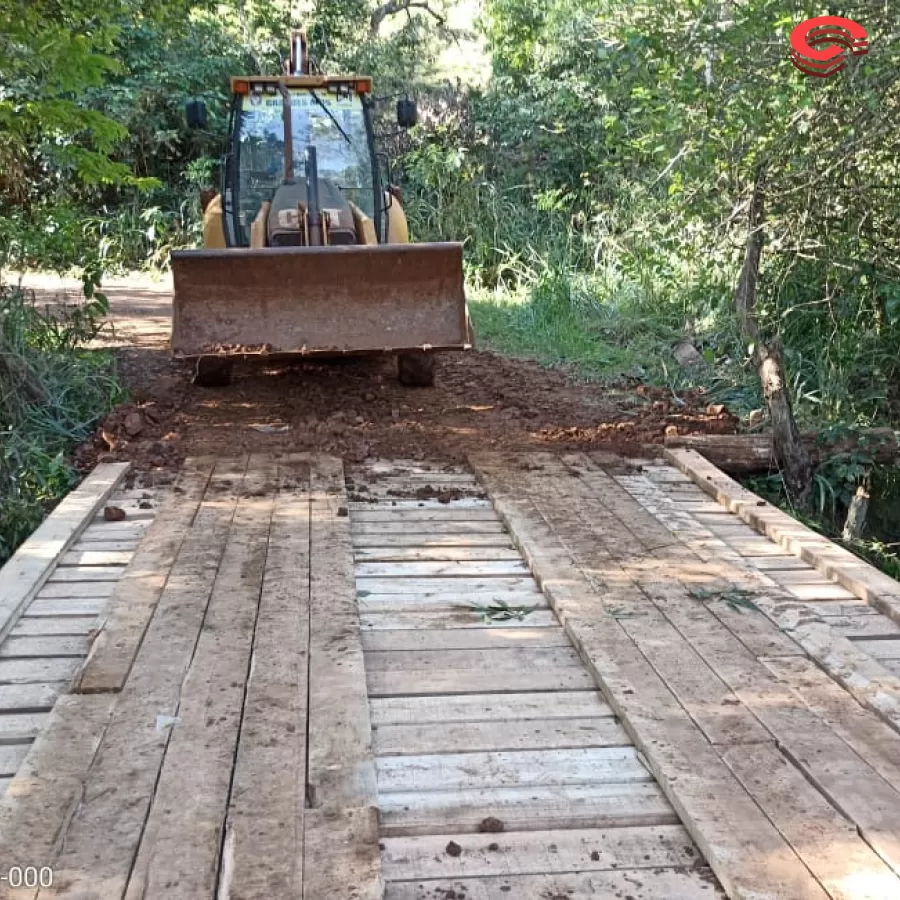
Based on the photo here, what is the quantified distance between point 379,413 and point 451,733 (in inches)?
161

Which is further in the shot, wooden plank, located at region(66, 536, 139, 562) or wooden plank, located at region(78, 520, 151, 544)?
wooden plank, located at region(78, 520, 151, 544)

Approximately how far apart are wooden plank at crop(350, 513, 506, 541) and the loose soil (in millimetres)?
1097

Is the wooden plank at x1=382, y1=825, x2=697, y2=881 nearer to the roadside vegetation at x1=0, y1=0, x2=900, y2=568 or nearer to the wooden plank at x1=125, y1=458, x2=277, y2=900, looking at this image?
the wooden plank at x1=125, y1=458, x2=277, y2=900

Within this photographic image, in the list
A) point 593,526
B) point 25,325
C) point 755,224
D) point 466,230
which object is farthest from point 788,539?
point 466,230

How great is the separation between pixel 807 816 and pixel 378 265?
4910 mm

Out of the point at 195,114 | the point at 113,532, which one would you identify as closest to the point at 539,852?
the point at 113,532

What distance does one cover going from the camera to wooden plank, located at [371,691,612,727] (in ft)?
9.43

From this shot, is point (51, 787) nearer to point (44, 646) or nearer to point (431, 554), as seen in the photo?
point (44, 646)

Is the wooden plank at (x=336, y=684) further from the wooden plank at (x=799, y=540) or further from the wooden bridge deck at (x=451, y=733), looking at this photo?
the wooden plank at (x=799, y=540)

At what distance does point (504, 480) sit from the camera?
17.2 feet

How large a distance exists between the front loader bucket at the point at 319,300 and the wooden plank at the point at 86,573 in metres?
2.74

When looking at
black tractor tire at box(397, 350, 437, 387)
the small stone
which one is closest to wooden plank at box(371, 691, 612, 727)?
the small stone

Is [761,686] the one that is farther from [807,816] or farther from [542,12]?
[542,12]

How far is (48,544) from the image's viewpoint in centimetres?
415
